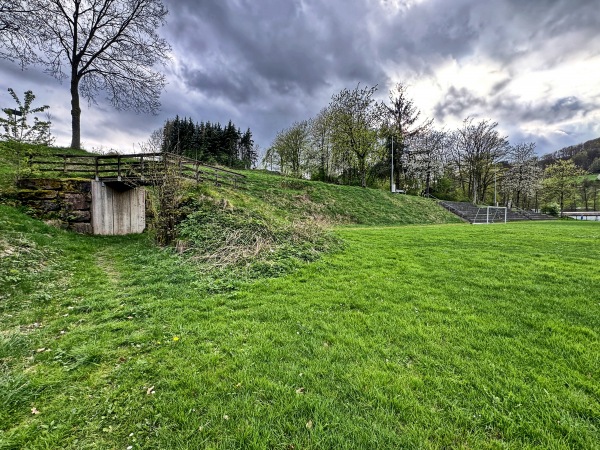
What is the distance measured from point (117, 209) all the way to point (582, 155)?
83.0 metres

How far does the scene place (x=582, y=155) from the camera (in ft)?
183

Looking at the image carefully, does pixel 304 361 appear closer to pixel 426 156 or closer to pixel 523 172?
pixel 426 156

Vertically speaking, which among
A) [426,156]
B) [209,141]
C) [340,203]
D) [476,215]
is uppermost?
[209,141]

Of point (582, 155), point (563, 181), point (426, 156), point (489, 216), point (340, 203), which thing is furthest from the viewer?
point (582, 155)

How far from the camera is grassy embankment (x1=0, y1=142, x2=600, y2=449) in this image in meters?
2.26

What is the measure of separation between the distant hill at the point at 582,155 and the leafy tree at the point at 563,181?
50.5 feet

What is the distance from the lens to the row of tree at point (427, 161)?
37250 millimetres

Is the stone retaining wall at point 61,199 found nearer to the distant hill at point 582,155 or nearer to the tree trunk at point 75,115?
the tree trunk at point 75,115

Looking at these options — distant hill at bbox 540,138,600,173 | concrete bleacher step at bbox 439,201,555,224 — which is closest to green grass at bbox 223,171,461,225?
concrete bleacher step at bbox 439,201,555,224

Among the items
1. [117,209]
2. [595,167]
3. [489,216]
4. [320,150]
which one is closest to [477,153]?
[489,216]

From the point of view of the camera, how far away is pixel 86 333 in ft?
13.0

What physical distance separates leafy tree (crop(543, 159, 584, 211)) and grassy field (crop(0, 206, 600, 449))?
4299 cm

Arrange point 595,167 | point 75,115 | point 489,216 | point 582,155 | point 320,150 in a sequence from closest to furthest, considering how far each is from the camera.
→ 1. point 75,115
2. point 489,216
3. point 320,150
4. point 595,167
5. point 582,155

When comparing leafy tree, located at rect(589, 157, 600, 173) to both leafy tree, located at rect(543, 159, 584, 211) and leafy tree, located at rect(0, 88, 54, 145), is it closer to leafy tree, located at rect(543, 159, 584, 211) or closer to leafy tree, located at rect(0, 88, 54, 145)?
leafy tree, located at rect(543, 159, 584, 211)
